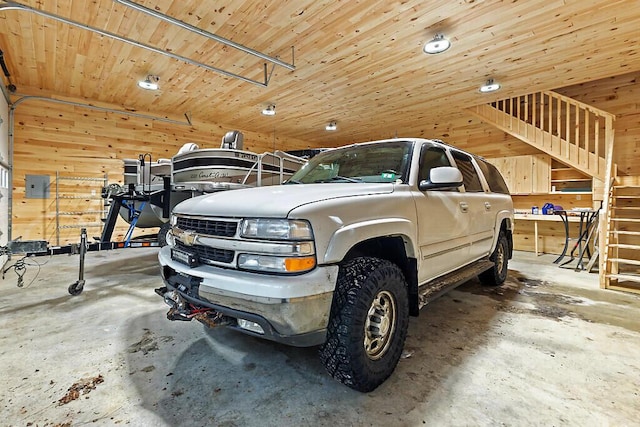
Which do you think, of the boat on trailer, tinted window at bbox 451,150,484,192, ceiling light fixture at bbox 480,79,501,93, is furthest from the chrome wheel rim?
ceiling light fixture at bbox 480,79,501,93

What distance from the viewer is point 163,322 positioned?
260cm

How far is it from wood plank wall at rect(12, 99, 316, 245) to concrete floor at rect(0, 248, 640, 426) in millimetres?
4082

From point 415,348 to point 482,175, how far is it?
220 cm

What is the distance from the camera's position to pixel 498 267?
377 cm

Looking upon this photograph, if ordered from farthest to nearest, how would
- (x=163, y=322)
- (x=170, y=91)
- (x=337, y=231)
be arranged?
1. (x=170, y=91)
2. (x=163, y=322)
3. (x=337, y=231)

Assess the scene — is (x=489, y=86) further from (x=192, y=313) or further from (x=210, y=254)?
(x=192, y=313)

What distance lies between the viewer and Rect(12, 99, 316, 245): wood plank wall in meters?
6.00

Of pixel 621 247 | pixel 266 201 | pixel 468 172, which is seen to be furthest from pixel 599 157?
pixel 266 201

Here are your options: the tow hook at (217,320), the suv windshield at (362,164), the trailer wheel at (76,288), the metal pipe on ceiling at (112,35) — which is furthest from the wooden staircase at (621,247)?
the trailer wheel at (76,288)

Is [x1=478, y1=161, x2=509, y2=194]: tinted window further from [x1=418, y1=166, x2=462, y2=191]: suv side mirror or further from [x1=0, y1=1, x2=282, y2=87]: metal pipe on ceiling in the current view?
[x1=0, y1=1, x2=282, y2=87]: metal pipe on ceiling

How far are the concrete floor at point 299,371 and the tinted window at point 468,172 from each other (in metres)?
1.27

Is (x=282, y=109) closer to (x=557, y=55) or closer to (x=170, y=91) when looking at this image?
(x=170, y=91)

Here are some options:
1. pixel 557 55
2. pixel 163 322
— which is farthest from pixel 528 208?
pixel 163 322

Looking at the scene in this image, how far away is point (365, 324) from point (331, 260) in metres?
0.45
